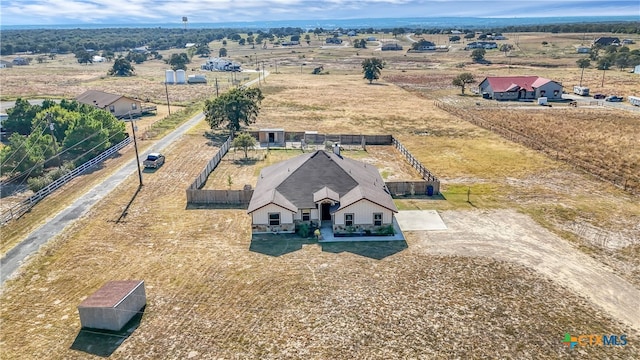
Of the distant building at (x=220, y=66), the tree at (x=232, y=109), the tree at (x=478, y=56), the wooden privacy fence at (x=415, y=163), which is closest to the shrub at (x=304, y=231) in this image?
the wooden privacy fence at (x=415, y=163)

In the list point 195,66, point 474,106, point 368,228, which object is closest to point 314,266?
point 368,228

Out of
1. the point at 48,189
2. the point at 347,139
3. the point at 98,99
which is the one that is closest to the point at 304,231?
the point at 48,189

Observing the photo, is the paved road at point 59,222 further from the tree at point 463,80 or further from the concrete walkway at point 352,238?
the tree at point 463,80

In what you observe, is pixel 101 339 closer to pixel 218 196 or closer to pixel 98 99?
pixel 218 196

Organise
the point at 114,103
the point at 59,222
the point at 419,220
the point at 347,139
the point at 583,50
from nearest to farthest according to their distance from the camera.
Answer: the point at 59,222 → the point at 419,220 → the point at 347,139 → the point at 114,103 → the point at 583,50

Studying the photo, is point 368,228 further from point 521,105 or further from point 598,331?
point 521,105

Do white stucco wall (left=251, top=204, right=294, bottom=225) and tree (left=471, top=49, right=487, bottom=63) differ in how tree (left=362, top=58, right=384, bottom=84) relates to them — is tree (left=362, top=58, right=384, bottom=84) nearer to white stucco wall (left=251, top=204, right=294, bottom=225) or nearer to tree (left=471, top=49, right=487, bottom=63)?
tree (left=471, top=49, right=487, bottom=63)

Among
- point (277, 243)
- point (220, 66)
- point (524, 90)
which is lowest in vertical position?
point (277, 243)
